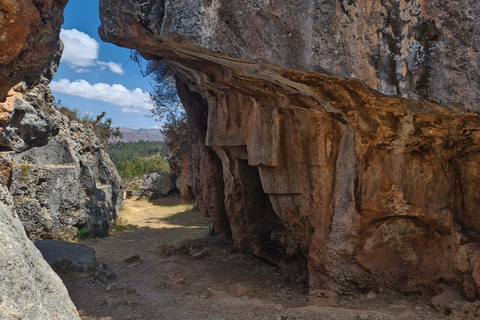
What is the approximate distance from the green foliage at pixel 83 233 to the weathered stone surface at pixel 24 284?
7.50 metres

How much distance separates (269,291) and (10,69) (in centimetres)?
451

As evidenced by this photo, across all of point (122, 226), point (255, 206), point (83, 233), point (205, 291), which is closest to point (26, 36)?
point (205, 291)

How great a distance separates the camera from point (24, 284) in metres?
2.07

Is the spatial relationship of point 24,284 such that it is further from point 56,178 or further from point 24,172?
point 56,178

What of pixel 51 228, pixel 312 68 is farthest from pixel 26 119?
pixel 312 68

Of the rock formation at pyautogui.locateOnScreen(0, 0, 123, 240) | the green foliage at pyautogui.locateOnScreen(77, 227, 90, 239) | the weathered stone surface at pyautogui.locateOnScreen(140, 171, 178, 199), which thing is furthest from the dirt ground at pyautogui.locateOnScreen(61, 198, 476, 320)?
the weathered stone surface at pyautogui.locateOnScreen(140, 171, 178, 199)

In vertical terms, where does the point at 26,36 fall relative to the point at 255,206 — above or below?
above

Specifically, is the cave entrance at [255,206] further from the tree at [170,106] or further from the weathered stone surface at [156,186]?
the weathered stone surface at [156,186]

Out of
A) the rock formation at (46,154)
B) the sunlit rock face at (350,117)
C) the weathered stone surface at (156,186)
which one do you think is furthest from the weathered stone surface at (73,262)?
the weathered stone surface at (156,186)

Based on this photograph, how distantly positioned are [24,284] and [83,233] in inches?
324

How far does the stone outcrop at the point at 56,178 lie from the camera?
7.29 meters

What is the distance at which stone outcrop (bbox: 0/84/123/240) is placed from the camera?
7.29 meters

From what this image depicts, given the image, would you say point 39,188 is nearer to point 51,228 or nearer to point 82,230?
point 51,228

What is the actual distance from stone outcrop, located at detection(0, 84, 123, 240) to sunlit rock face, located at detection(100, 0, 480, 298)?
2.91m
